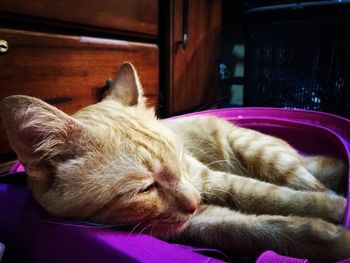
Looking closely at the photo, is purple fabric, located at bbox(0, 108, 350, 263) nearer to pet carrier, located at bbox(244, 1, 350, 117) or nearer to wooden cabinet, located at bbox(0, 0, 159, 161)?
wooden cabinet, located at bbox(0, 0, 159, 161)

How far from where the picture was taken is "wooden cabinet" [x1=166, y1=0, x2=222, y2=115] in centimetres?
197

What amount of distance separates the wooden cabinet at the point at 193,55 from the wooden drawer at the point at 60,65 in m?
0.36

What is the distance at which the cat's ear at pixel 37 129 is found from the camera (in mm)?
639

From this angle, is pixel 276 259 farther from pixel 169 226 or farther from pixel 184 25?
pixel 184 25

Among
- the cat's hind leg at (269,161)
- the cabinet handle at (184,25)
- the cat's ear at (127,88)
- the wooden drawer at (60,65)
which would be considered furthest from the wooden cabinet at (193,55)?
the cat's ear at (127,88)

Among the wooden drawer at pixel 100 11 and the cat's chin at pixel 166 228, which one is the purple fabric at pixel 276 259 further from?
the wooden drawer at pixel 100 11

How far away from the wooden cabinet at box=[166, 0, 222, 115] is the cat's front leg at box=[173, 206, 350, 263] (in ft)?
4.21

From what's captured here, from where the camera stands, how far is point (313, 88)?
181 centimetres

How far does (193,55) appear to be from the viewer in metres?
2.20

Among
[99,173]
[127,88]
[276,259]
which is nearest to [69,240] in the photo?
[99,173]

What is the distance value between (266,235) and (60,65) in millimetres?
1014

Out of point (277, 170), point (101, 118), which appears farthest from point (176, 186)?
point (277, 170)

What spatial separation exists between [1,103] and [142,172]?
324 mm

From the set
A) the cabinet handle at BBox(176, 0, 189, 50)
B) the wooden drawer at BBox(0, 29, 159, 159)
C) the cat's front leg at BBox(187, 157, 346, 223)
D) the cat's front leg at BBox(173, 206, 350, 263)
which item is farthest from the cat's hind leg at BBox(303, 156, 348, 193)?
the cabinet handle at BBox(176, 0, 189, 50)
